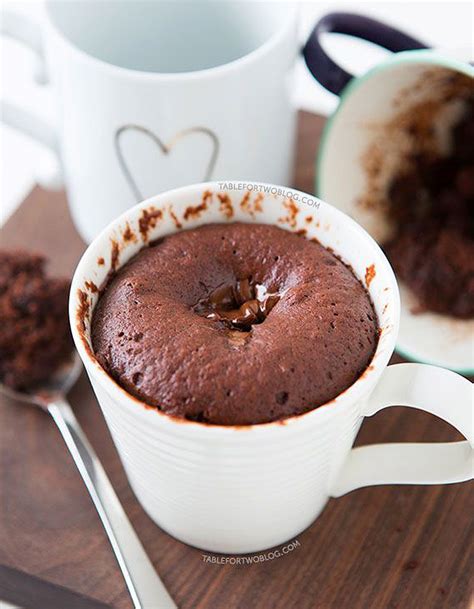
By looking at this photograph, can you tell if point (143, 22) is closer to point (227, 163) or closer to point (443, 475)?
point (227, 163)

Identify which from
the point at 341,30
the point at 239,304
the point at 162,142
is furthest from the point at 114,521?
the point at 341,30

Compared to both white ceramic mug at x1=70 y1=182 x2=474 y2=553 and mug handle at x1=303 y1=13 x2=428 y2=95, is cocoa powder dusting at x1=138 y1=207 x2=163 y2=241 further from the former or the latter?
mug handle at x1=303 y1=13 x2=428 y2=95

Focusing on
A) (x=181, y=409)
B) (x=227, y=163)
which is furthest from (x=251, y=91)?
(x=181, y=409)

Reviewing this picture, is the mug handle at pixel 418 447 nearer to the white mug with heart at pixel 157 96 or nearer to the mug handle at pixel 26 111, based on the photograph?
the white mug with heart at pixel 157 96

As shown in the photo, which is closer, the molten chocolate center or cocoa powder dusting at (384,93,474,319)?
the molten chocolate center

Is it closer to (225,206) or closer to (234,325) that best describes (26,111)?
(225,206)

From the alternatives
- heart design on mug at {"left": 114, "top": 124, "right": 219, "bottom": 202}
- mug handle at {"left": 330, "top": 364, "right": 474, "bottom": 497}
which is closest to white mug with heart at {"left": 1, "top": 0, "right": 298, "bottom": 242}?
heart design on mug at {"left": 114, "top": 124, "right": 219, "bottom": 202}

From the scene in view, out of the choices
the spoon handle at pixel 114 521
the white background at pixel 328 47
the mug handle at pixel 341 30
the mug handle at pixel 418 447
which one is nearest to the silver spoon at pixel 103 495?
the spoon handle at pixel 114 521
